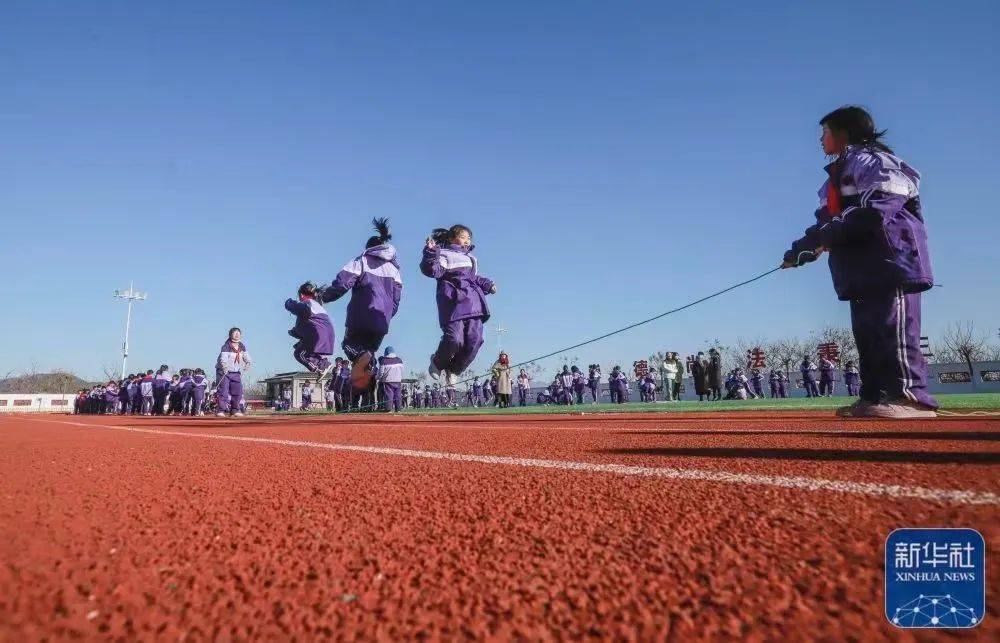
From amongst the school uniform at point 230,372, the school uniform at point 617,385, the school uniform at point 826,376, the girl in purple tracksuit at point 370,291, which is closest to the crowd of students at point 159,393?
the school uniform at point 230,372

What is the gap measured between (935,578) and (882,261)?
158 inches

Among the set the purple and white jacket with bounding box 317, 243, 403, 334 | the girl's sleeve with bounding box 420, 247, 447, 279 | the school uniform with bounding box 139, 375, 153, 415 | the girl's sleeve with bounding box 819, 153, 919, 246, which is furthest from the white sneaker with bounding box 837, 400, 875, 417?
the school uniform with bounding box 139, 375, 153, 415

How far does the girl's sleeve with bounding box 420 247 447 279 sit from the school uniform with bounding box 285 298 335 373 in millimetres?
3283

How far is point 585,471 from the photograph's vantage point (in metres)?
2.24

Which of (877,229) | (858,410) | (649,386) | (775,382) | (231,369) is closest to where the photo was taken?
(877,229)

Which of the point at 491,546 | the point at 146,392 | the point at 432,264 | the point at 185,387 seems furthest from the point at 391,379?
the point at 146,392

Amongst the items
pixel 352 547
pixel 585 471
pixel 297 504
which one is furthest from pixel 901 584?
pixel 297 504

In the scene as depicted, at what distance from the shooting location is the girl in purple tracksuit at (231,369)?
1396 cm

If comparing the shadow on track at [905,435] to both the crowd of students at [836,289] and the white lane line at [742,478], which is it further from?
the white lane line at [742,478]

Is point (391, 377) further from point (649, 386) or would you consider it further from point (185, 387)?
point (649, 386)

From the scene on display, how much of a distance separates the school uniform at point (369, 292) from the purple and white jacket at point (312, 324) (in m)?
1.04

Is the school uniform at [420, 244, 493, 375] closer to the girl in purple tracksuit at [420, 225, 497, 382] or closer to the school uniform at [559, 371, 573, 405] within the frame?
the girl in purple tracksuit at [420, 225, 497, 382]

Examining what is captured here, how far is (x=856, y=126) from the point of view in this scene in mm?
4582

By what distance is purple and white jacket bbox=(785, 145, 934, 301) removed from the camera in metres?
4.16
